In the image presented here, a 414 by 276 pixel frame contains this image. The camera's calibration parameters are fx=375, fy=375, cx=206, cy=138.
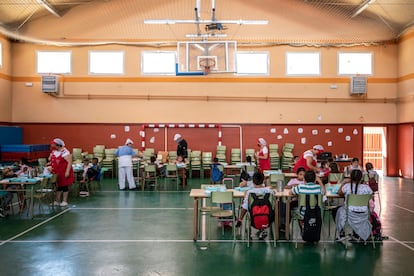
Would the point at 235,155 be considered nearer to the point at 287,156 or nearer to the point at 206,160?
the point at 206,160

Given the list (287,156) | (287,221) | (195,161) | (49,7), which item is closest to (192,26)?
(49,7)

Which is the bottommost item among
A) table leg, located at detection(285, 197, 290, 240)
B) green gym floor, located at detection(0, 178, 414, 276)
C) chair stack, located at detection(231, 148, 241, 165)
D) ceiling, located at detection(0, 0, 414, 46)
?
green gym floor, located at detection(0, 178, 414, 276)

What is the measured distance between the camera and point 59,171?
8.50 m

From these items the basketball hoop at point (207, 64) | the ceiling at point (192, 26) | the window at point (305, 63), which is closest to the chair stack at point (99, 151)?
the ceiling at point (192, 26)

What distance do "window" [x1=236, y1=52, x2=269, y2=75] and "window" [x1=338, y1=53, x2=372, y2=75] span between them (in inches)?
131

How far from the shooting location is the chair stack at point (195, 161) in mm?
14773

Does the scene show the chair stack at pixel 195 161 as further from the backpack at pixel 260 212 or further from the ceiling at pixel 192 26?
the backpack at pixel 260 212

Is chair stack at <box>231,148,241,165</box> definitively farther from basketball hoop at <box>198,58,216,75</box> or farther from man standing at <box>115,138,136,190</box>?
man standing at <box>115,138,136,190</box>

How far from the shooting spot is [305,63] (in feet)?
53.1

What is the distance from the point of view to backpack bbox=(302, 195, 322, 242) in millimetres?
5746

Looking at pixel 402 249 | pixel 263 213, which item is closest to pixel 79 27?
pixel 263 213

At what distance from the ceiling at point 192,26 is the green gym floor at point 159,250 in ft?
31.9

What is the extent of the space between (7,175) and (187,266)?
5.58 meters

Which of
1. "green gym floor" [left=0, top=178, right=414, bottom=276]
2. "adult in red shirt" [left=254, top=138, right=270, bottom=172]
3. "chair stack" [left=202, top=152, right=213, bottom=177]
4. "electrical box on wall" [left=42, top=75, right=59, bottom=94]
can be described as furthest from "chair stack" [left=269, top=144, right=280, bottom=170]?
"electrical box on wall" [left=42, top=75, right=59, bottom=94]
